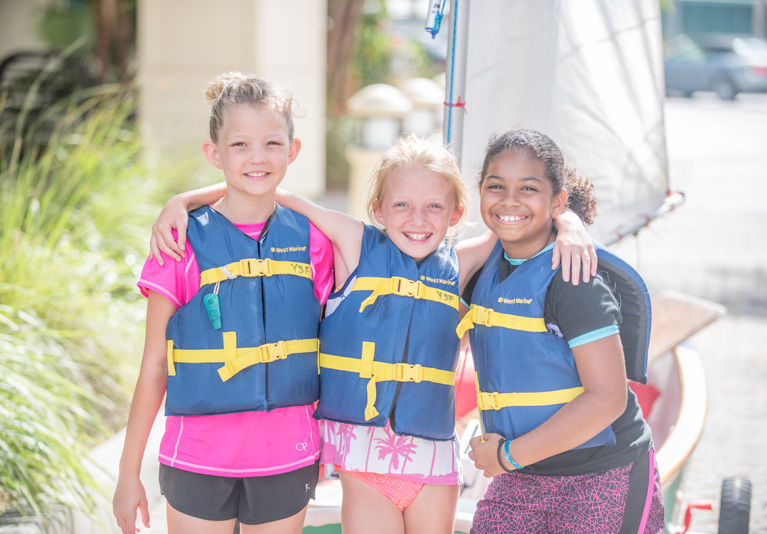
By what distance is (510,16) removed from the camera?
3.33 meters

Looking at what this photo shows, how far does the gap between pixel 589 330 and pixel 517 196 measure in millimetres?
387

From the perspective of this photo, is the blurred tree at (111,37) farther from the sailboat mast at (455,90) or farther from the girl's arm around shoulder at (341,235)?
the girl's arm around shoulder at (341,235)

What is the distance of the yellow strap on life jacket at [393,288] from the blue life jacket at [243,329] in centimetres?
16

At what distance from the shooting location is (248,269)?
236cm

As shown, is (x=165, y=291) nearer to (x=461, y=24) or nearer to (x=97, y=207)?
(x=461, y=24)

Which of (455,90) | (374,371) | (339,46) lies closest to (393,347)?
(374,371)

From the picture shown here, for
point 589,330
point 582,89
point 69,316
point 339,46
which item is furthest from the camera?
point 339,46

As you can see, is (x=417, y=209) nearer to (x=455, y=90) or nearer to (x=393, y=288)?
(x=393, y=288)

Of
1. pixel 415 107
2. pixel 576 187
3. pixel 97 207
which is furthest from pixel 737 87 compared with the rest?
Result: pixel 576 187

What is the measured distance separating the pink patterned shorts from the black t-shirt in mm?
26

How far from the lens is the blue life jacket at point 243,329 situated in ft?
7.58

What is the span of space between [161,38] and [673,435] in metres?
8.14

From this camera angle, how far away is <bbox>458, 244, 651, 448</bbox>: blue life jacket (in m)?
2.26

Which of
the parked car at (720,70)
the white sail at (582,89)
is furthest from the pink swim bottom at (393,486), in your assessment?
the parked car at (720,70)
